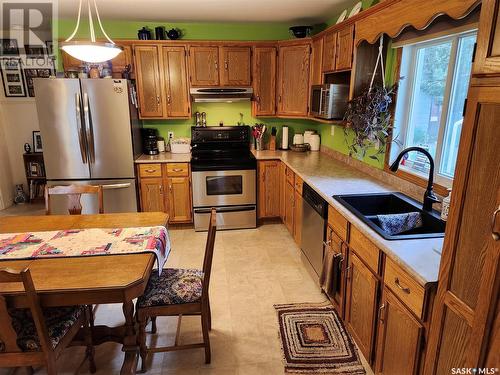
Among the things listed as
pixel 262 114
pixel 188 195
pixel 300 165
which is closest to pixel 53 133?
pixel 188 195

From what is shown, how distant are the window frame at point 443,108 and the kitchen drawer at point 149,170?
250 cm

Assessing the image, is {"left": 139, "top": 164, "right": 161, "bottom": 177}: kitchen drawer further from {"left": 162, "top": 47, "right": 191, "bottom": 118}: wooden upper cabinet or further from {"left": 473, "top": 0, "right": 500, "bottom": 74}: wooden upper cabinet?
{"left": 473, "top": 0, "right": 500, "bottom": 74}: wooden upper cabinet

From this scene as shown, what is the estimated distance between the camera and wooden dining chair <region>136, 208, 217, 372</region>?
1.88 m

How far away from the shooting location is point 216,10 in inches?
138

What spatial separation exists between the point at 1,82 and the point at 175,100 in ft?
9.05

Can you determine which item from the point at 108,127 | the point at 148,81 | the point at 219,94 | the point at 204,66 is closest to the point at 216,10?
the point at 204,66

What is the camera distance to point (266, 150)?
4.47 metres

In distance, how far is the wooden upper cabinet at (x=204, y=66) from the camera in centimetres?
396

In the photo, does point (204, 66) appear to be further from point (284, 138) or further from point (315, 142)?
point (315, 142)

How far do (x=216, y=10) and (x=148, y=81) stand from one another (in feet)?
3.76

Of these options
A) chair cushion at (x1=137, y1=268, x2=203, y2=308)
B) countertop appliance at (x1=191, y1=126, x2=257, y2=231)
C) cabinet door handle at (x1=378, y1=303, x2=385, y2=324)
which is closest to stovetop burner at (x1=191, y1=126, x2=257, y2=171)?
countertop appliance at (x1=191, y1=126, x2=257, y2=231)

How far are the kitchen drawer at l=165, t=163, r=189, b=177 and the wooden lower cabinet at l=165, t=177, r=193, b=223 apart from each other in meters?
0.05

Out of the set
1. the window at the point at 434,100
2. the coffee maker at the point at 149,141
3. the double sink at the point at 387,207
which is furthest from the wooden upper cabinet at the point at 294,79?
the double sink at the point at 387,207

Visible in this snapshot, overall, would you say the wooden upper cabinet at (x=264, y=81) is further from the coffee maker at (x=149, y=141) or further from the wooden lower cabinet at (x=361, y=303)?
the wooden lower cabinet at (x=361, y=303)
